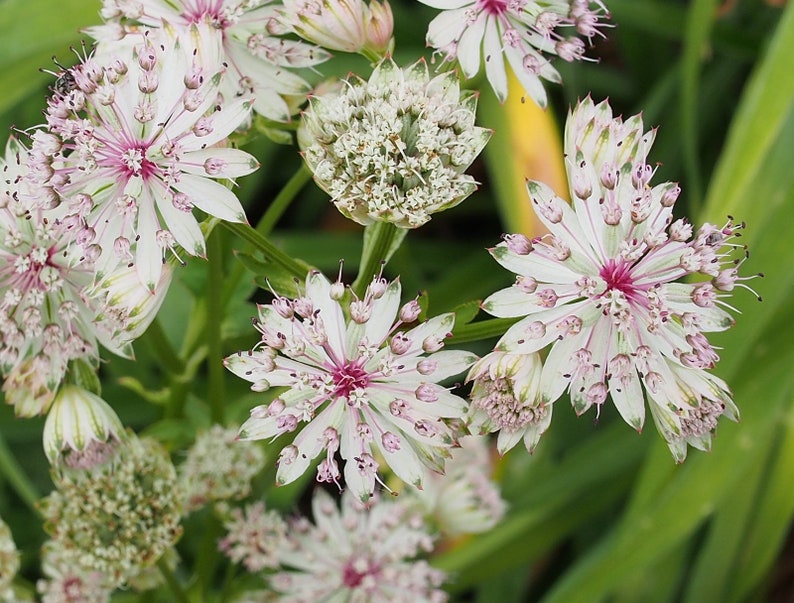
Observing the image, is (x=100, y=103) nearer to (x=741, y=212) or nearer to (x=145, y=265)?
(x=145, y=265)

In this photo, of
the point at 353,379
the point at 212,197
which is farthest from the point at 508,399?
the point at 212,197

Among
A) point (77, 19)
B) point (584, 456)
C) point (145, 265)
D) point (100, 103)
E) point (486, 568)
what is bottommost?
point (486, 568)

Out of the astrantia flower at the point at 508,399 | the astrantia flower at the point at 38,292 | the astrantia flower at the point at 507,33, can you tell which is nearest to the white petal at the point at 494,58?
the astrantia flower at the point at 507,33

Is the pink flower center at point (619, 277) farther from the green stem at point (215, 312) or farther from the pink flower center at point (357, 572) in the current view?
the pink flower center at point (357, 572)

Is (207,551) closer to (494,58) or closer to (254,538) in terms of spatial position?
(254,538)

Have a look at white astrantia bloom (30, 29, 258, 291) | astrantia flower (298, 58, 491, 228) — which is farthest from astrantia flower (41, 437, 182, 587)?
astrantia flower (298, 58, 491, 228)

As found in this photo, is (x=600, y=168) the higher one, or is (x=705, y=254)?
(x=600, y=168)

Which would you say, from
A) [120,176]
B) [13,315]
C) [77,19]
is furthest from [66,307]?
[77,19]
